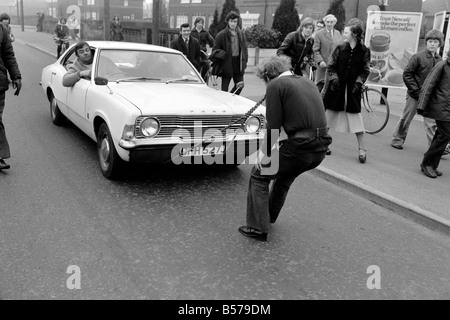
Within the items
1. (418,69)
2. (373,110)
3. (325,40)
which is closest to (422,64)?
(418,69)

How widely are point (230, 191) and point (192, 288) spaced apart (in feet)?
6.86

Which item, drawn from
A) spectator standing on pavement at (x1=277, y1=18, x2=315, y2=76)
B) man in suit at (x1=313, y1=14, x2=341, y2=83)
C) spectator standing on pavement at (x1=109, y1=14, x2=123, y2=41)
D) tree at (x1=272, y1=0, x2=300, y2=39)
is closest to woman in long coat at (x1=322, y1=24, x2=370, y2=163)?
spectator standing on pavement at (x1=277, y1=18, x2=315, y2=76)

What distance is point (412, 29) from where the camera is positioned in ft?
34.4

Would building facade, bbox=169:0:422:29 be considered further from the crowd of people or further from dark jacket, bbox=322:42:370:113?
dark jacket, bbox=322:42:370:113

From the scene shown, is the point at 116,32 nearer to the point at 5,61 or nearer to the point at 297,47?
the point at 297,47

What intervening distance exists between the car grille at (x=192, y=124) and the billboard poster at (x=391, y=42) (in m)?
6.70

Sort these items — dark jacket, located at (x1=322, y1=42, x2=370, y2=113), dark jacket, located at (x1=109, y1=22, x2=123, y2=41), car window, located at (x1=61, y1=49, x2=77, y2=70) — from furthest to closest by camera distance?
dark jacket, located at (x1=109, y1=22, x2=123, y2=41)
car window, located at (x1=61, y1=49, x2=77, y2=70)
dark jacket, located at (x1=322, y1=42, x2=370, y2=113)

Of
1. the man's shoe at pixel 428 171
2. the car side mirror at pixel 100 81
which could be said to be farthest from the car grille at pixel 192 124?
the man's shoe at pixel 428 171

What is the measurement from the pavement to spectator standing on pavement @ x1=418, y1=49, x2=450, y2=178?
42cm

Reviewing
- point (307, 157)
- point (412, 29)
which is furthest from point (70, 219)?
point (412, 29)

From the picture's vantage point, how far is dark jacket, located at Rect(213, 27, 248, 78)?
855 cm

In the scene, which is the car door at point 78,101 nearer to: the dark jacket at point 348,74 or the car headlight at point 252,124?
the car headlight at point 252,124

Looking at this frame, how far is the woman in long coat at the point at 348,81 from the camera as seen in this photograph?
6.21 meters
